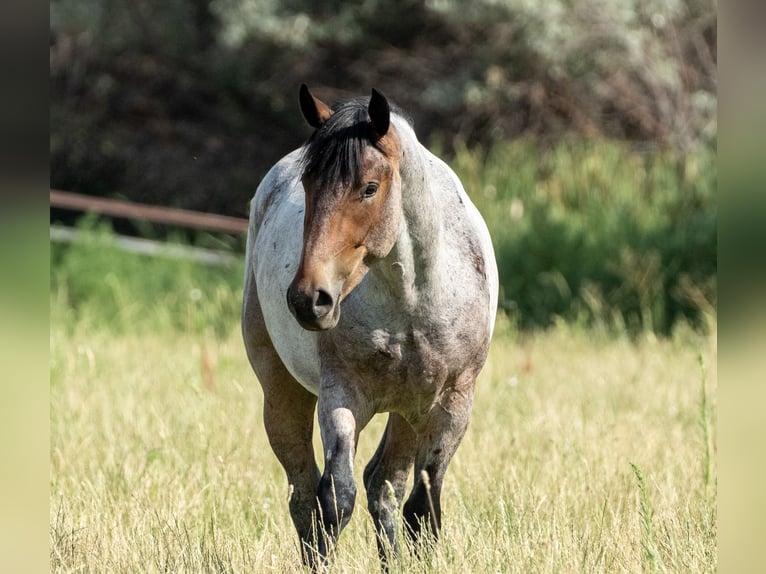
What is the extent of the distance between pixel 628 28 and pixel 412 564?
11.5 m

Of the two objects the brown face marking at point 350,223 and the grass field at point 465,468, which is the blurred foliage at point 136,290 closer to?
the grass field at point 465,468

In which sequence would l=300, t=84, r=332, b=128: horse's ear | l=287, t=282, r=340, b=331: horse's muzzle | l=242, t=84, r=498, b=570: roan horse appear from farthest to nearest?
l=300, t=84, r=332, b=128: horse's ear
l=242, t=84, r=498, b=570: roan horse
l=287, t=282, r=340, b=331: horse's muzzle

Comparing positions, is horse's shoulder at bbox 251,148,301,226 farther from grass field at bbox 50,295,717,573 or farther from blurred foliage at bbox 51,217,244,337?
blurred foliage at bbox 51,217,244,337

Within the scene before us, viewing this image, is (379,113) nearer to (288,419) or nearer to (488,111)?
(288,419)

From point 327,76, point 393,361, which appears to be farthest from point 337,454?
point 327,76

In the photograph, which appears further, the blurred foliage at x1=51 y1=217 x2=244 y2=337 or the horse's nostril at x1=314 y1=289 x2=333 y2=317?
the blurred foliage at x1=51 y1=217 x2=244 y2=337

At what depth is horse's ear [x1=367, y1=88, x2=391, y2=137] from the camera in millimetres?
3182

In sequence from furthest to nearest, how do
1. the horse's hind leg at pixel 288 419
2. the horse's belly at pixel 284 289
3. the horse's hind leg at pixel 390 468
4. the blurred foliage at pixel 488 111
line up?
the blurred foliage at pixel 488 111 < the horse's hind leg at pixel 288 419 < the horse's hind leg at pixel 390 468 < the horse's belly at pixel 284 289

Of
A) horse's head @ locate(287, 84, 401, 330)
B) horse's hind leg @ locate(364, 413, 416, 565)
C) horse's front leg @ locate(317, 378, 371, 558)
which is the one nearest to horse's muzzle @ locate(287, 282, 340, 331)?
horse's head @ locate(287, 84, 401, 330)

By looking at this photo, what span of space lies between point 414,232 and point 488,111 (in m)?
12.0

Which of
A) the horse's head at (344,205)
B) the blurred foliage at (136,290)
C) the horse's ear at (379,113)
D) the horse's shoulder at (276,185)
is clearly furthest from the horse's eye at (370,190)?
the blurred foliage at (136,290)

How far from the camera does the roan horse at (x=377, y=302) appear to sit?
10.2 ft
